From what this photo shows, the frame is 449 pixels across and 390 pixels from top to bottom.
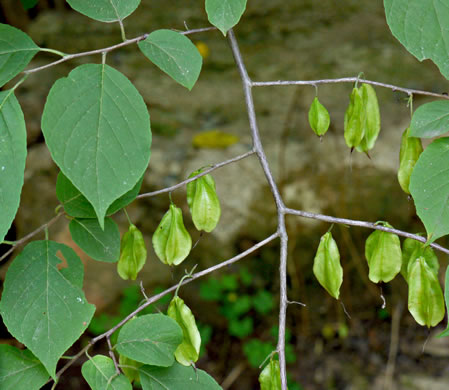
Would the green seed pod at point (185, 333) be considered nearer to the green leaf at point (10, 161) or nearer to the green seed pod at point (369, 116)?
the green leaf at point (10, 161)

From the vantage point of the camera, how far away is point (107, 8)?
0.77 metres

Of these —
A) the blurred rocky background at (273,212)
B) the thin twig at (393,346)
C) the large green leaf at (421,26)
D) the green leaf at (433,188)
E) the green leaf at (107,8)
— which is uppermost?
the green leaf at (107,8)

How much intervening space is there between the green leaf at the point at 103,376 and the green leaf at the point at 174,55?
38 cm

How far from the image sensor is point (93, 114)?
701 millimetres

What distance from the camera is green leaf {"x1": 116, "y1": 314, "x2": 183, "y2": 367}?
734 mm

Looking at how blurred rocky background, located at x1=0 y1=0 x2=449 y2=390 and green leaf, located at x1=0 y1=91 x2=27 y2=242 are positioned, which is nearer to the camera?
green leaf, located at x1=0 y1=91 x2=27 y2=242

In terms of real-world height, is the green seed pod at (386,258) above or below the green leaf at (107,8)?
below

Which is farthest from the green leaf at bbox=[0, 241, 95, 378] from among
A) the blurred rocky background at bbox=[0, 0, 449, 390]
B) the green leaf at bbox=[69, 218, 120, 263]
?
the blurred rocky background at bbox=[0, 0, 449, 390]

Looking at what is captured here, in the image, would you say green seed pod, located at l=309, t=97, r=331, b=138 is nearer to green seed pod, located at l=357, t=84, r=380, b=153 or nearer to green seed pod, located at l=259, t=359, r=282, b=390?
green seed pod, located at l=357, t=84, r=380, b=153

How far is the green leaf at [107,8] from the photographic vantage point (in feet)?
2.49

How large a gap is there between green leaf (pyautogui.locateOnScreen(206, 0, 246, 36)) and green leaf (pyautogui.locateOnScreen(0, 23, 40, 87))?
0.24 metres

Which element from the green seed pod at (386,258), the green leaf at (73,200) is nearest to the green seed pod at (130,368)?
the green leaf at (73,200)

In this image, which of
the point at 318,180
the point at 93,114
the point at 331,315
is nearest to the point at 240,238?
the point at 318,180

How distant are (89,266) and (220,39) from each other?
141 centimetres
